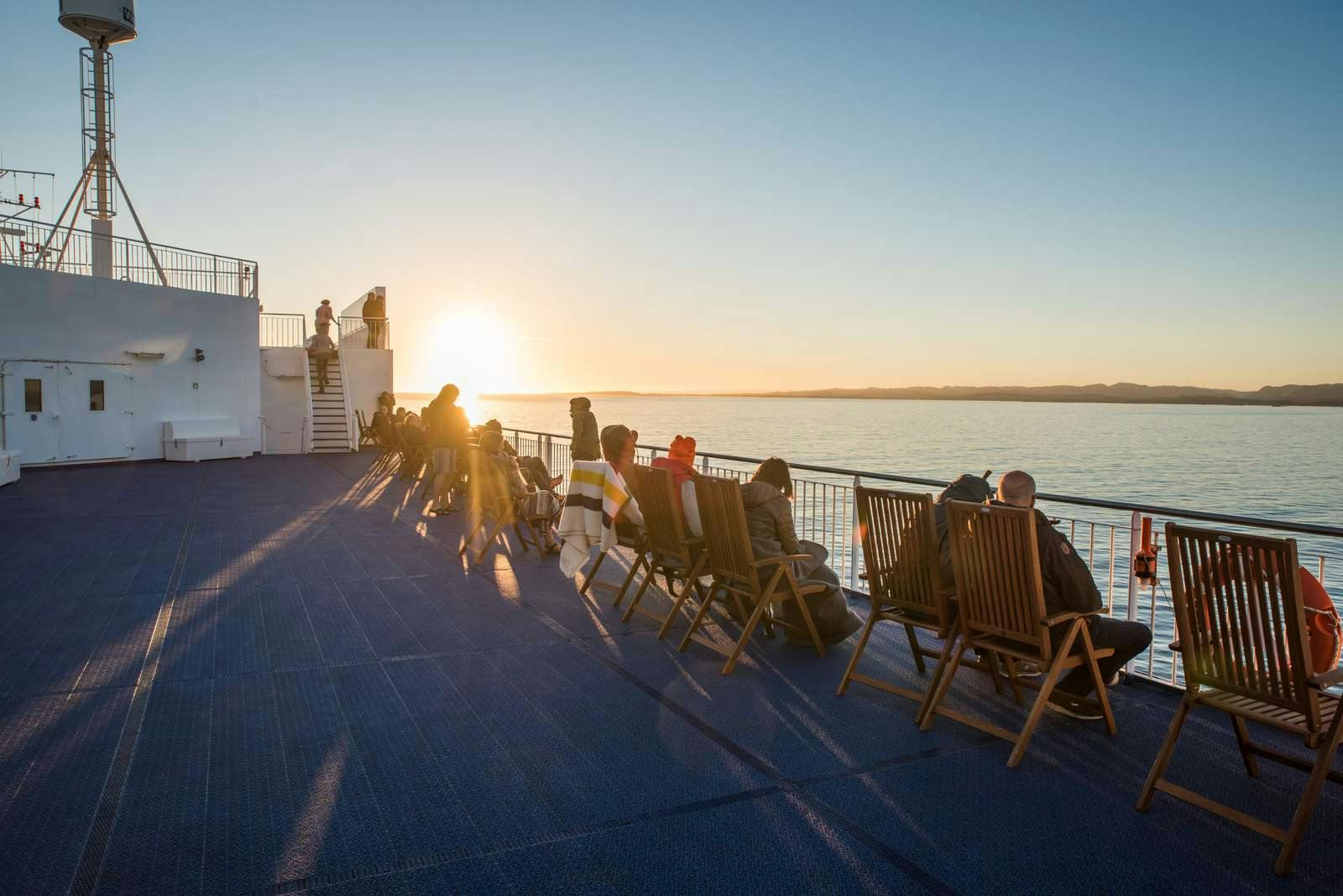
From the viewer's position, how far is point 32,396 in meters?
16.3

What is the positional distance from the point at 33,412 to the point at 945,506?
18687mm

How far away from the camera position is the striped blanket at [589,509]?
5.71 metres

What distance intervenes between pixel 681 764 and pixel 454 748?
1.00 meters

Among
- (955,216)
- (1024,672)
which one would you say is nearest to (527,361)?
(955,216)

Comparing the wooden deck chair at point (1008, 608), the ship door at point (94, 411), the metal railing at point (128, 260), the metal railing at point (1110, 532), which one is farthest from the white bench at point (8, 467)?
the wooden deck chair at point (1008, 608)

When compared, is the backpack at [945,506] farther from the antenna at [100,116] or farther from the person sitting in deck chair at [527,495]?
the antenna at [100,116]

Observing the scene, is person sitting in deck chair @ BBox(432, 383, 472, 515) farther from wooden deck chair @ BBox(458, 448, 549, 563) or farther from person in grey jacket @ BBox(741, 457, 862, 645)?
person in grey jacket @ BBox(741, 457, 862, 645)

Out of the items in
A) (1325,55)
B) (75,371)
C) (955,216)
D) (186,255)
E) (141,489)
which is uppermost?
(1325,55)

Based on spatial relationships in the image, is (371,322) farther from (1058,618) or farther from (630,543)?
(1058,618)

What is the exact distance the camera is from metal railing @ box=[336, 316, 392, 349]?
81.8 ft

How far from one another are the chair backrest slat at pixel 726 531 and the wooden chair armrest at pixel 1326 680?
259 centimetres

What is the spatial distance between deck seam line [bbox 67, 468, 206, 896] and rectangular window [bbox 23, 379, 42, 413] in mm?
13789

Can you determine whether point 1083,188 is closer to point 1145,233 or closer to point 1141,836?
point 1145,233

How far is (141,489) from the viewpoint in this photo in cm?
1301
